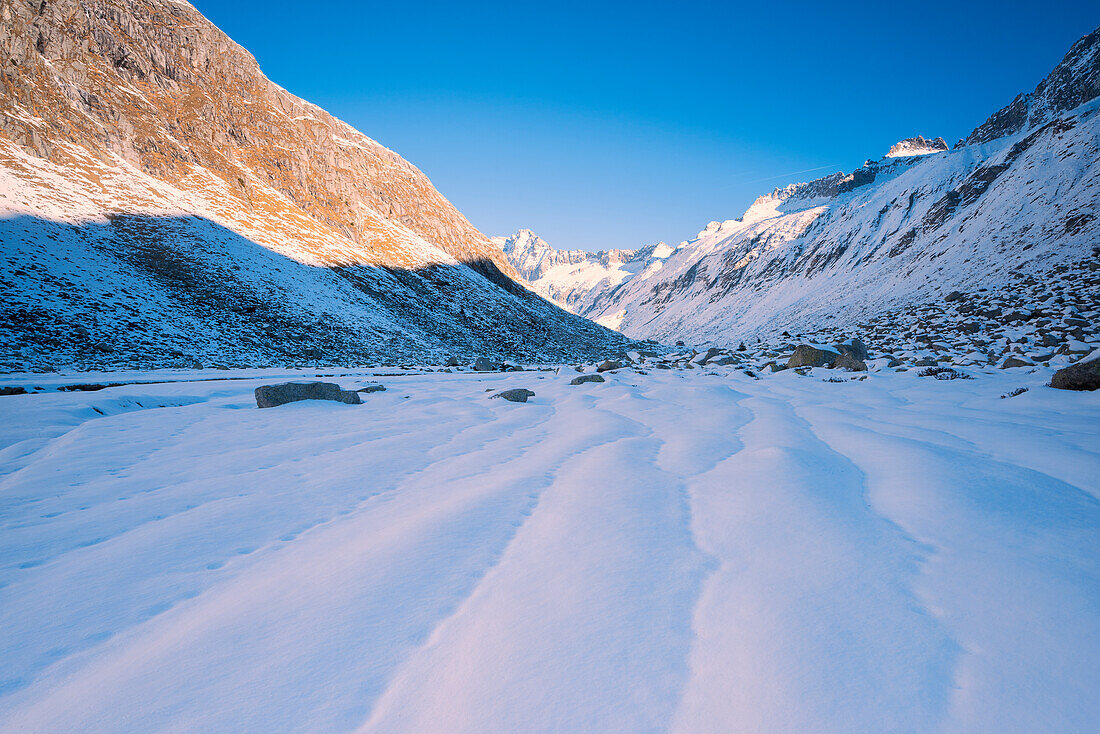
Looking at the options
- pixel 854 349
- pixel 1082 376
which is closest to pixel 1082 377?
pixel 1082 376

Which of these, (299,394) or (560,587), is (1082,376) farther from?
(299,394)

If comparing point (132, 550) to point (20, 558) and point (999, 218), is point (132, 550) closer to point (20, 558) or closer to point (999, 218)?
point (20, 558)

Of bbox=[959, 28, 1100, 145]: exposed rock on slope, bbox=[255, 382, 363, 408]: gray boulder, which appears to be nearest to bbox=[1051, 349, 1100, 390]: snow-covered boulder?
bbox=[255, 382, 363, 408]: gray boulder

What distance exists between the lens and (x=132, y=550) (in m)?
1.76

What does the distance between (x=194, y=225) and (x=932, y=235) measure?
55.6 meters

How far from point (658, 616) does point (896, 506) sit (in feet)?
5.16

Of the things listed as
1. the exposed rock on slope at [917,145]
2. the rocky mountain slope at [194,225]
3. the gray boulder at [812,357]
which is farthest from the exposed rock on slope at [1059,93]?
the exposed rock on slope at [917,145]

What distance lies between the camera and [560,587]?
1.46 metres

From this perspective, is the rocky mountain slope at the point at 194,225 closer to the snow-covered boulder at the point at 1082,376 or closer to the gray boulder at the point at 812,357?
the gray boulder at the point at 812,357

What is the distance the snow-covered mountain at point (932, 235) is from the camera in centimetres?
2520

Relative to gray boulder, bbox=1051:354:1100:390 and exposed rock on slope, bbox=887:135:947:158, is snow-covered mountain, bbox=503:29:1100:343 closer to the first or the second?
gray boulder, bbox=1051:354:1100:390

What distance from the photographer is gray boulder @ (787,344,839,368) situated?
32.1 feet

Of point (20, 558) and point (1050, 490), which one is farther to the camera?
point (1050, 490)

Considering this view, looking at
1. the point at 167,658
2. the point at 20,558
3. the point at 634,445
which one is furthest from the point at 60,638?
the point at 634,445
